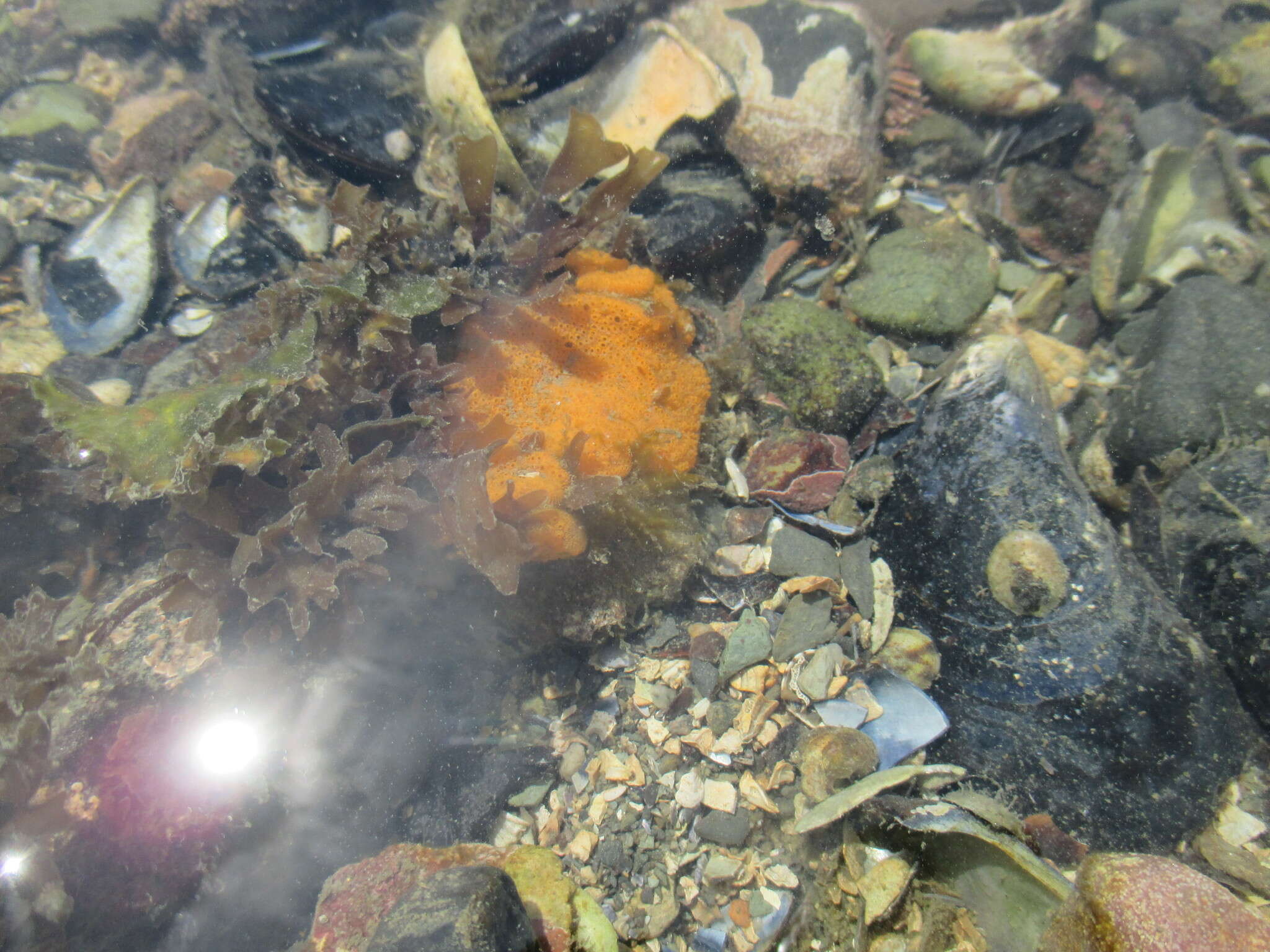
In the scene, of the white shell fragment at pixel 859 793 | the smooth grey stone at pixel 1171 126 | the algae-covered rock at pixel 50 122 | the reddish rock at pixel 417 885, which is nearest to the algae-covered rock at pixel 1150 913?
the white shell fragment at pixel 859 793

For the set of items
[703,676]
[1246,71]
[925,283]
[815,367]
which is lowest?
[703,676]

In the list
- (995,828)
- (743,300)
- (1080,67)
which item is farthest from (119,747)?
(1080,67)

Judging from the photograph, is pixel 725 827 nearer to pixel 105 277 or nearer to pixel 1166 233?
pixel 1166 233

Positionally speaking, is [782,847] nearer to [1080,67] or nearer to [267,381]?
[267,381]

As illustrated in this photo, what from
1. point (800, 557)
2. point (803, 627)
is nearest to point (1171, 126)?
point (800, 557)

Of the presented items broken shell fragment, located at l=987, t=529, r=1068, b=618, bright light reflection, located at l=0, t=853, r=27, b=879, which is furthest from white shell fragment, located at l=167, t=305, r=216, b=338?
broken shell fragment, located at l=987, t=529, r=1068, b=618

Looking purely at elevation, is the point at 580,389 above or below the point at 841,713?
above
